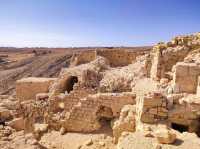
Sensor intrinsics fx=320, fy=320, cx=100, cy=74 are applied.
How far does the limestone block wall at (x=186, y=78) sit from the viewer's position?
828cm

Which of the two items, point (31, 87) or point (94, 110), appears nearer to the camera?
point (94, 110)

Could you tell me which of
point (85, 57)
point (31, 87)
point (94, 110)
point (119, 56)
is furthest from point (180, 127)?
point (85, 57)

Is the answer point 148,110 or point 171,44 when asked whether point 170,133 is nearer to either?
point 148,110

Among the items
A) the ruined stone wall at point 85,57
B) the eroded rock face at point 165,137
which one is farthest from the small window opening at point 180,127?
the ruined stone wall at point 85,57

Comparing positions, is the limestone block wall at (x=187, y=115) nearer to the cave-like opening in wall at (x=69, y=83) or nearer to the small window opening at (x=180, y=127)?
the small window opening at (x=180, y=127)

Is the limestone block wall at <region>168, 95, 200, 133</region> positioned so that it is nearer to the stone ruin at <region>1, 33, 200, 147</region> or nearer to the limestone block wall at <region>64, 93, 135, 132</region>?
the stone ruin at <region>1, 33, 200, 147</region>

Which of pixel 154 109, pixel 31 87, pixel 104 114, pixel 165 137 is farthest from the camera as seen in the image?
pixel 31 87

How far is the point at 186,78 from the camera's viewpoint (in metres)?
8.31

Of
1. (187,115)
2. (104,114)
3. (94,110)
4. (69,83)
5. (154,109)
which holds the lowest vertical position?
(104,114)

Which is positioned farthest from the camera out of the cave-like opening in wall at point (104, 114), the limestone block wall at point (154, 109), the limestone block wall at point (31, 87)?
the limestone block wall at point (31, 87)

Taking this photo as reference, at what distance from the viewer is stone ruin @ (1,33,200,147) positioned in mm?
6953

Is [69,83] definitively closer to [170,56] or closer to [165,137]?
[170,56]

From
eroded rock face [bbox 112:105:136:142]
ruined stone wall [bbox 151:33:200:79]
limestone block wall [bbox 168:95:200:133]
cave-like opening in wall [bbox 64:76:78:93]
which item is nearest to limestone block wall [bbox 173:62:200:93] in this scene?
limestone block wall [bbox 168:95:200:133]

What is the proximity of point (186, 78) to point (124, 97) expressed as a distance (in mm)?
2252
